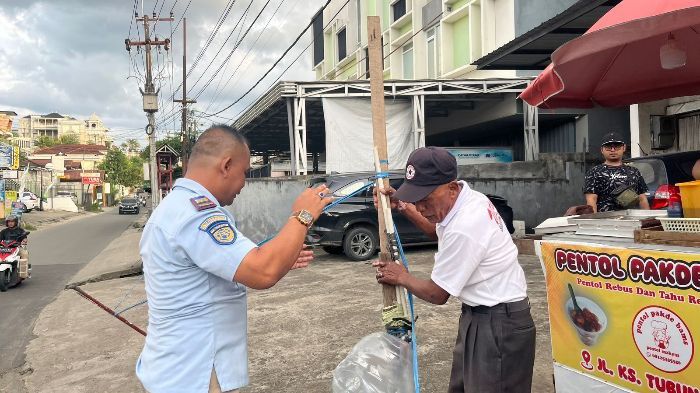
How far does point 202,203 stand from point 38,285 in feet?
33.7

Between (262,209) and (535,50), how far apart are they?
7.61 metres

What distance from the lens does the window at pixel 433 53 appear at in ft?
65.6

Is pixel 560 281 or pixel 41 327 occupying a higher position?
pixel 560 281

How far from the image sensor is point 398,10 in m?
24.1

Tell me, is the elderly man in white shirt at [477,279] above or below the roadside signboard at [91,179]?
below

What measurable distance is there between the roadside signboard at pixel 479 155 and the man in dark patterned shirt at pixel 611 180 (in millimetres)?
9697

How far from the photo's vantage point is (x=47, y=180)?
169 feet

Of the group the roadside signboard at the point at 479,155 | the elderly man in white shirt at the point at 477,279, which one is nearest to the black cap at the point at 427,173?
the elderly man in white shirt at the point at 477,279

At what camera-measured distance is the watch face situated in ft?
6.13

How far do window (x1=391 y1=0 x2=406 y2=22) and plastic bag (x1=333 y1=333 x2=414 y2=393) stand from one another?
23.3 meters

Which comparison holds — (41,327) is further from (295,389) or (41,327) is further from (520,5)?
(520,5)

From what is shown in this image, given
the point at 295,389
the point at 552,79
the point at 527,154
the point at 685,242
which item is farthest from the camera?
the point at 527,154

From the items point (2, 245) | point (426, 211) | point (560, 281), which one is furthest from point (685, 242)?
point (2, 245)

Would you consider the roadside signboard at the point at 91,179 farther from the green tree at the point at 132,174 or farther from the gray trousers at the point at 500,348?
the gray trousers at the point at 500,348
